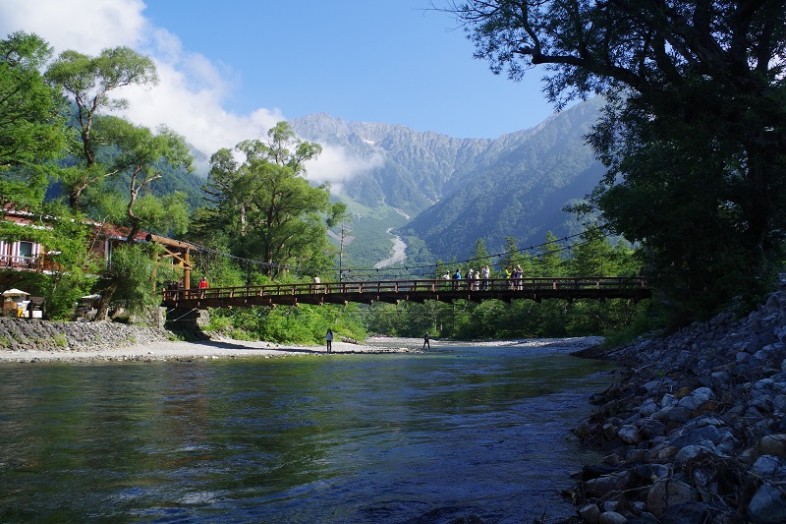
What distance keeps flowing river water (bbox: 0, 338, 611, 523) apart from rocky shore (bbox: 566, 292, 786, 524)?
1.66ft

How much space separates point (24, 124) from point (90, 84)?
31.5 feet

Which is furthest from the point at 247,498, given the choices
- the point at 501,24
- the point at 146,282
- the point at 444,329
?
the point at 444,329

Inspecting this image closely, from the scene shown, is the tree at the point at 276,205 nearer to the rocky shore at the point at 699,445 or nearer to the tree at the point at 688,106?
the tree at the point at 688,106

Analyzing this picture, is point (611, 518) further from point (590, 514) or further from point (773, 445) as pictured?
point (773, 445)

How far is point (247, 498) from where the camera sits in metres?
4.74

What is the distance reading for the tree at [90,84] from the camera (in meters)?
29.3

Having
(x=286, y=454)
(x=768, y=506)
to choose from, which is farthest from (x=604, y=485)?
(x=286, y=454)

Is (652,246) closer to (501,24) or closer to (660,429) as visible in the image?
(501,24)

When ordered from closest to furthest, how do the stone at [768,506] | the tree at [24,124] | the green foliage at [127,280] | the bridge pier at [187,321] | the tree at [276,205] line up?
the stone at [768,506], the tree at [24,124], the green foliage at [127,280], the bridge pier at [187,321], the tree at [276,205]

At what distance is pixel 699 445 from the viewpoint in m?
4.39

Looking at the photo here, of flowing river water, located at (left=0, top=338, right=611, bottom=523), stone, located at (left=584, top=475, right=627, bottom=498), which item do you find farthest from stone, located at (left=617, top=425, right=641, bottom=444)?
stone, located at (left=584, top=475, right=627, bottom=498)

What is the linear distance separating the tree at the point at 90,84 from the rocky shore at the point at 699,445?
93.2ft

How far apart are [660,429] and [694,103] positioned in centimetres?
646

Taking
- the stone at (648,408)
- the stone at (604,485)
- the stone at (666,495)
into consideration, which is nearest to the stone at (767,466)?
the stone at (666,495)
